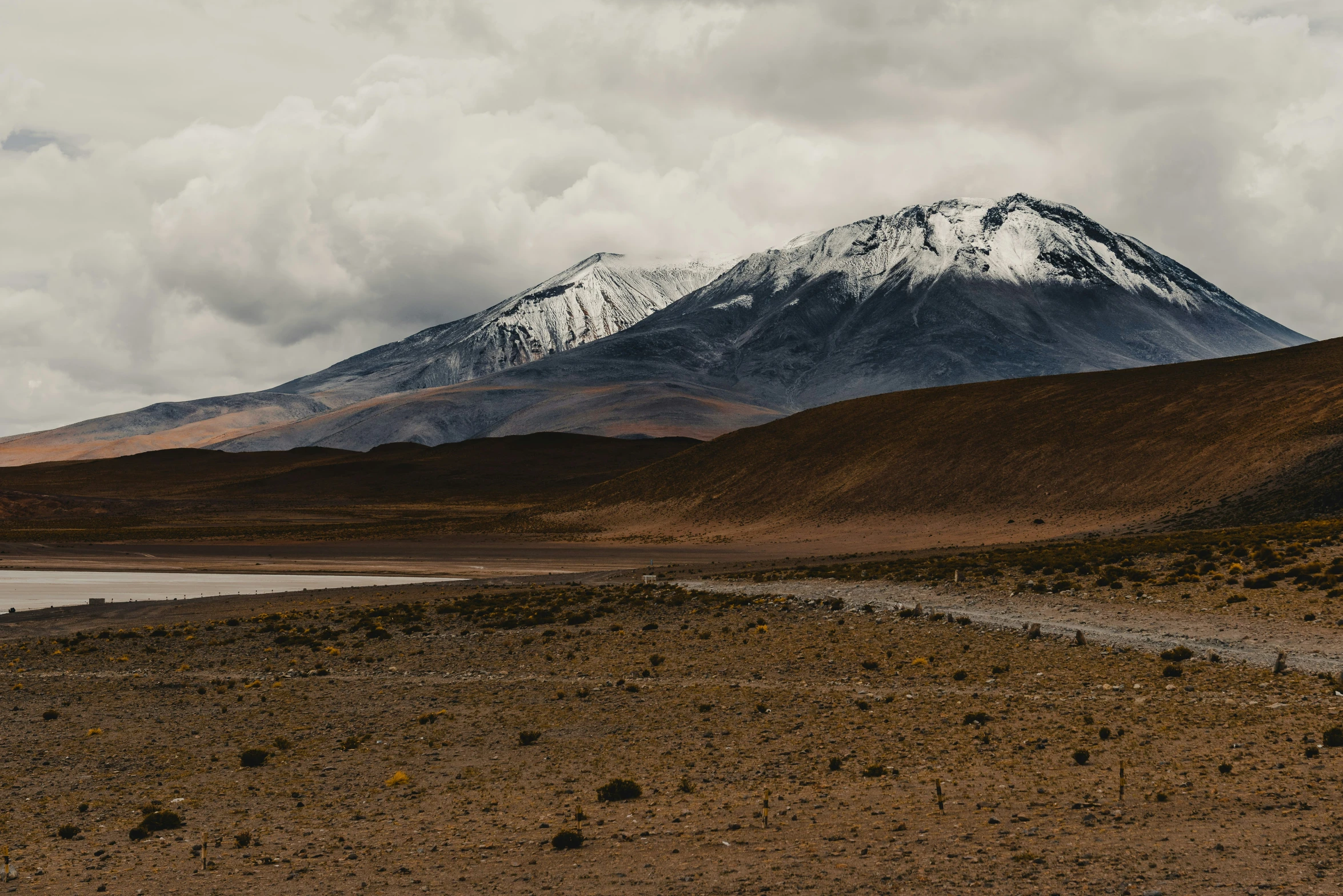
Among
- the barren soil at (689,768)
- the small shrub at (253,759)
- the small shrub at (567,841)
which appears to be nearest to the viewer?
the barren soil at (689,768)

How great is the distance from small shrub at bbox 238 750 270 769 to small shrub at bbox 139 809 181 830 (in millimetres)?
2933

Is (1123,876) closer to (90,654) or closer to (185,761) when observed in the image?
(185,761)

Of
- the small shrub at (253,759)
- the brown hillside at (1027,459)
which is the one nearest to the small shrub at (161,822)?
the small shrub at (253,759)

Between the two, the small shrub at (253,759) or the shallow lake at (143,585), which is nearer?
the small shrub at (253,759)

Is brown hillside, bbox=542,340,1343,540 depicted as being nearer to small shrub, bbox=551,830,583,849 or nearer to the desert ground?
the desert ground

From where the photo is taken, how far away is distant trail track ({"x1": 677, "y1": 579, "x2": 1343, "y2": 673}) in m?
22.6

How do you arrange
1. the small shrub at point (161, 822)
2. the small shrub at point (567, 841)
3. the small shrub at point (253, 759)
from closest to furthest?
the small shrub at point (567, 841) < the small shrub at point (161, 822) < the small shrub at point (253, 759)

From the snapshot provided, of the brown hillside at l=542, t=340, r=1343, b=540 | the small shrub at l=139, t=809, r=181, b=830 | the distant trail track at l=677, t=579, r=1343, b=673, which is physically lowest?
the small shrub at l=139, t=809, r=181, b=830

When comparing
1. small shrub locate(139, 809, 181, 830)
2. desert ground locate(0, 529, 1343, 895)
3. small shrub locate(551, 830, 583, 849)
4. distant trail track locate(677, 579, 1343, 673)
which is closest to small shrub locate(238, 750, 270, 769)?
desert ground locate(0, 529, 1343, 895)

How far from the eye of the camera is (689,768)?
16172mm

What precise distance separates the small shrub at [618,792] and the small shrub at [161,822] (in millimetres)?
5178

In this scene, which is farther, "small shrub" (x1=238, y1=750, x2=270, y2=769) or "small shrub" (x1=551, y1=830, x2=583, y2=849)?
"small shrub" (x1=238, y1=750, x2=270, y2=769)

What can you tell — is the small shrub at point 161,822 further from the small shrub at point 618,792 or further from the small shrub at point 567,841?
the small shrub at point 618,792

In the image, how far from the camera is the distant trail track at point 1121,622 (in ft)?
74.1
